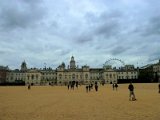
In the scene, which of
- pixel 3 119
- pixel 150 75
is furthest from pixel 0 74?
pixel 3 119

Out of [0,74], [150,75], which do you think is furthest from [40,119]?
[0,74]

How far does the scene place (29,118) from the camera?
1435 cm

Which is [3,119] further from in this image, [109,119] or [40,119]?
[109,119]

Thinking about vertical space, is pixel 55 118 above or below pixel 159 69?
below

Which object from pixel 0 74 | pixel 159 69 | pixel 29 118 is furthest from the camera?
pixel 0 74

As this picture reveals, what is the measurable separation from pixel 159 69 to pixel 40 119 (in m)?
169

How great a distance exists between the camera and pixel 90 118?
14.1 meters

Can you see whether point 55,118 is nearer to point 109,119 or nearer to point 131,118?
point 109,119

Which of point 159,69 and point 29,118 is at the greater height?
point 159,69

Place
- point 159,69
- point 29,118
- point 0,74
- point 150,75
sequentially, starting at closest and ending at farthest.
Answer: point 29,118 → point 150,75 → point 159,69 → point 0,74

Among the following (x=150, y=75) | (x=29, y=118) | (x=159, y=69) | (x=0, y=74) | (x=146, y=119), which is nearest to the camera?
(x=146, y=119)

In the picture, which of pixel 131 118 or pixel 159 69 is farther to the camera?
pixel 159 69

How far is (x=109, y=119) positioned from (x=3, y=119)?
18.3ft

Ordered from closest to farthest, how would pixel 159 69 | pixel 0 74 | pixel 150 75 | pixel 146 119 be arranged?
pixel 146 119
pixel 150 75
pixel 159 69
pixel 0 74
